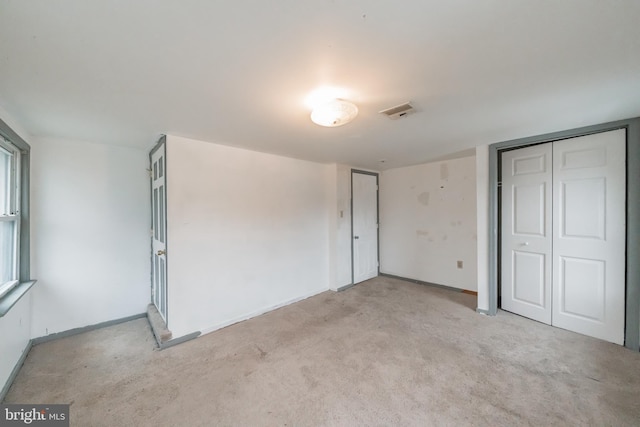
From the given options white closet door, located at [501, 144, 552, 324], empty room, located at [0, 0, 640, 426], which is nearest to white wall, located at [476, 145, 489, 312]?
empty room, located at [0, 0, 640, 426]

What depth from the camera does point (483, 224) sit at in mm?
3018

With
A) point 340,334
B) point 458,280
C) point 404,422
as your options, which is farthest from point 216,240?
point 458,280

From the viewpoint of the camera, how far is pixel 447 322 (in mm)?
2826

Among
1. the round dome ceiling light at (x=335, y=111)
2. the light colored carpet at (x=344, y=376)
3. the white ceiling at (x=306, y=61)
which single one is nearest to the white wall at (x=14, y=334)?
the light colored carpet at (x=344, y=376)

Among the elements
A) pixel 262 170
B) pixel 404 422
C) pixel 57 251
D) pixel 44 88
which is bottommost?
pixel 404 422

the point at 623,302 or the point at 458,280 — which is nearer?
A: the point at 623,302

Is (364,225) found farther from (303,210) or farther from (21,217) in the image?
(21,217)

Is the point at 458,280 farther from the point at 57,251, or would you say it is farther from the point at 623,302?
the point at 57,251

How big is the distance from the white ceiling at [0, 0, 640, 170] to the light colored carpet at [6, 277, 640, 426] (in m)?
2.11

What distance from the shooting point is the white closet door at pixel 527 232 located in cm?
270

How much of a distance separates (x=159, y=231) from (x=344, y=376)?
96.1 inches

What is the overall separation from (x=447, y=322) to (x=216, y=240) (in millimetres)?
2854

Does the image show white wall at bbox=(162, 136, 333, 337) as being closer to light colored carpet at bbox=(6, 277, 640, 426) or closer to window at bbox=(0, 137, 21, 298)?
light colored carpet at bbox=(6, 277, 640, 426)

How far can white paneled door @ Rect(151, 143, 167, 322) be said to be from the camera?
2.55 m
